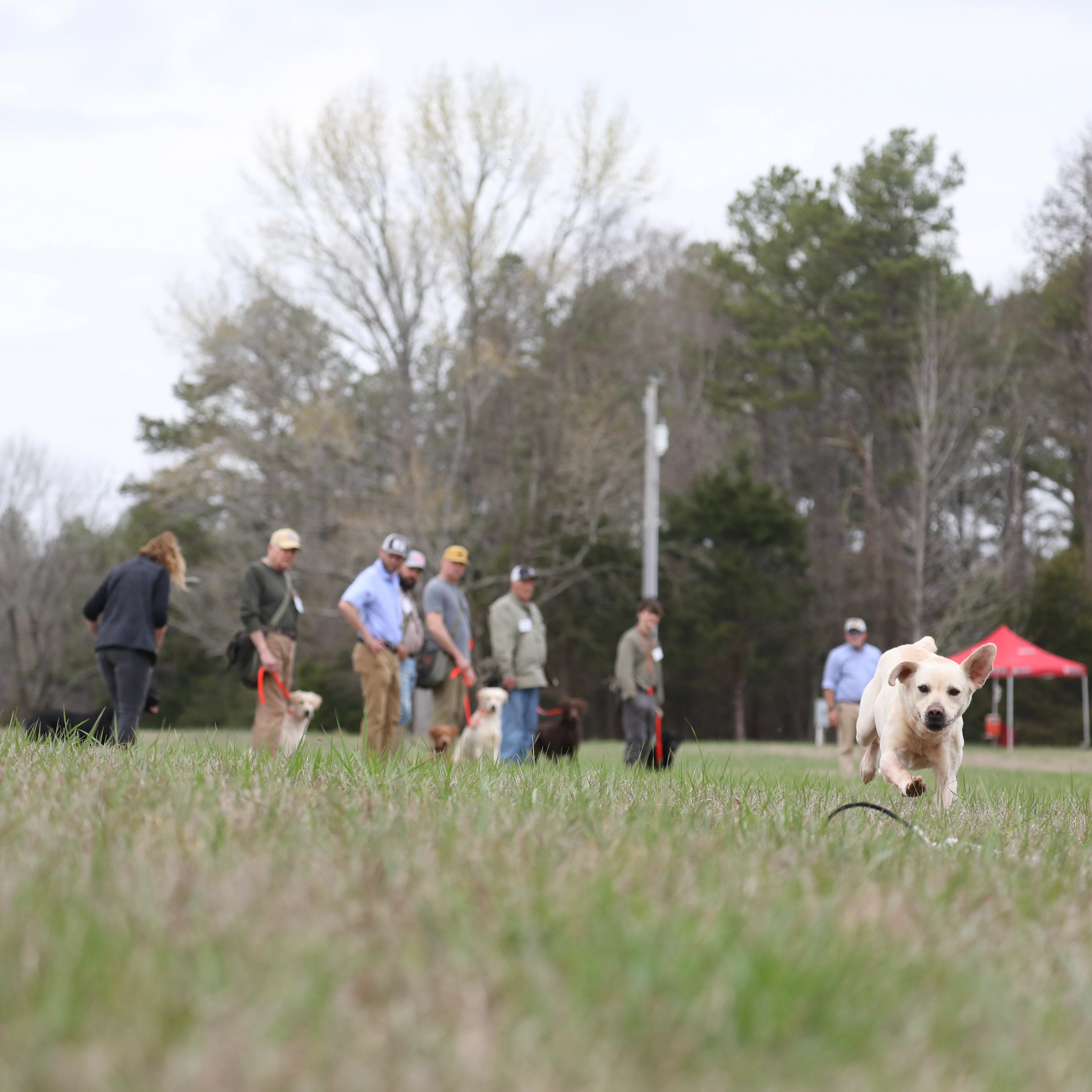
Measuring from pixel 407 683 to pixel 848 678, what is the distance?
5.96 m

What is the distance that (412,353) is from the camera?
3372 cm

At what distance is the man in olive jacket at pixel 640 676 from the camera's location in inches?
545

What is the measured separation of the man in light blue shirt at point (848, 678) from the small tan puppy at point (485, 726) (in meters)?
4.31

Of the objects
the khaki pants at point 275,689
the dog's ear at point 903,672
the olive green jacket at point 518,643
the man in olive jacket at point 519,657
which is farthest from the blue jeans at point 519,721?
the dog's ear at point 903,672

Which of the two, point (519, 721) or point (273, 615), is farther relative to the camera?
point (519, 721)

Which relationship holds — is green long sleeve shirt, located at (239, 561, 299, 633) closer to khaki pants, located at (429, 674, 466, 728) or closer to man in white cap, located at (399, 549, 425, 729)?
man in white cap, located at (399, 549, 425, 729)

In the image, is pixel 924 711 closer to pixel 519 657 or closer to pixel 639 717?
pixel 519 657

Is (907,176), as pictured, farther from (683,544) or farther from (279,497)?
(279,497)

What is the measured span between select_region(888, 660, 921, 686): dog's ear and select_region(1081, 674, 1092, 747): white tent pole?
3027cm

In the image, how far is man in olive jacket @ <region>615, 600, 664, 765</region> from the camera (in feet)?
45.4

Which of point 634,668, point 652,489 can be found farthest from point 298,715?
point 652,489

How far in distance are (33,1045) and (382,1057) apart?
20.1 inches

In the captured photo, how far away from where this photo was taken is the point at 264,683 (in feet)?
36.9

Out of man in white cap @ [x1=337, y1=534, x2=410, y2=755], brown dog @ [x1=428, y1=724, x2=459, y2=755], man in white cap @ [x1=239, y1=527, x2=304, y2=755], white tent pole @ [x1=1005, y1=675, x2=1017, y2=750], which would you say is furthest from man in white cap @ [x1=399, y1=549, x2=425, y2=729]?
white tent pole @ [x1=1005, y1=675, x2=1017, y2=750]
